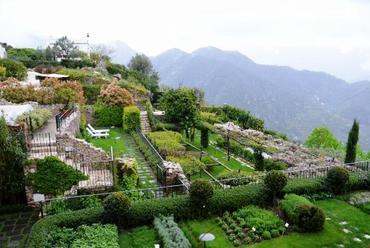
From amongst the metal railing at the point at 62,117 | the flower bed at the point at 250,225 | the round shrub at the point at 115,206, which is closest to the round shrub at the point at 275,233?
the flower bed at the point at 250,225

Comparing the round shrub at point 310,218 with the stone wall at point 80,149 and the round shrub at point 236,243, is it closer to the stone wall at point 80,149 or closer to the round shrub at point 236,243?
the round shrub at point 236,243

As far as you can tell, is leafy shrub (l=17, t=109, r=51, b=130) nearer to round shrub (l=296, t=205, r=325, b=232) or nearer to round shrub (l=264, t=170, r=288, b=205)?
round shrub (l=264, t=170, r=288, b=205)

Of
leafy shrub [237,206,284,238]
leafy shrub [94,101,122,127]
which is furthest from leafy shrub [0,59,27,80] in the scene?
leafy shrub [237,206,284,238]

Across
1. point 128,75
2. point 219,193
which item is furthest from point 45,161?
point 128,75

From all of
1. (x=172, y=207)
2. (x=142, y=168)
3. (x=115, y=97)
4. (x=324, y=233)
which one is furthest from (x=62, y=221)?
(x=115, y=97)

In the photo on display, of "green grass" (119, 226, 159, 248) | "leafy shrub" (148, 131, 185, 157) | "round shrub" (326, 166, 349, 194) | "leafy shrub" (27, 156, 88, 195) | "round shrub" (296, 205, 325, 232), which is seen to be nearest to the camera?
"green grass" (119, 226, 159, 248)

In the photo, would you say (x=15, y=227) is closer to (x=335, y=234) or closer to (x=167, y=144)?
(x=167, y=144)
